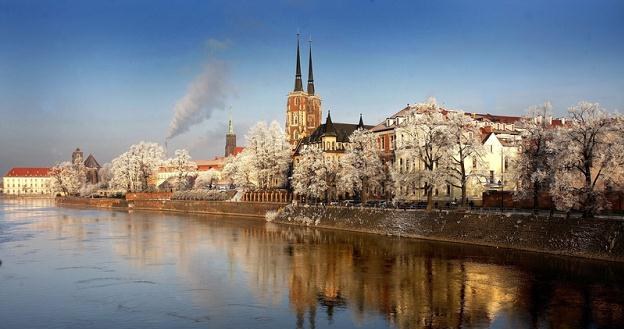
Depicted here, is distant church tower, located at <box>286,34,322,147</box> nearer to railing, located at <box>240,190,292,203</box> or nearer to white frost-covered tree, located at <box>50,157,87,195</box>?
railing, located at <box>240,190,292,203</box>

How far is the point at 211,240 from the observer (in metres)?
59.9

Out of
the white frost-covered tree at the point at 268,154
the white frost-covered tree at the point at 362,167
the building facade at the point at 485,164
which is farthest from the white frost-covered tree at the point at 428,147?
the white frost-covered tree at the point at 268,154

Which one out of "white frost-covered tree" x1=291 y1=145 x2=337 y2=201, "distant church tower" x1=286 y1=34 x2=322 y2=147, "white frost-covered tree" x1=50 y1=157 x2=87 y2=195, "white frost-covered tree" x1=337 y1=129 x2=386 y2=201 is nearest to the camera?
"white frost-covered tree" x1=337 y1=129 x2=386 y2=201

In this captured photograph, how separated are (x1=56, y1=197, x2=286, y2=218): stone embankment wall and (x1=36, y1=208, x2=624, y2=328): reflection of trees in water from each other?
3515 cm

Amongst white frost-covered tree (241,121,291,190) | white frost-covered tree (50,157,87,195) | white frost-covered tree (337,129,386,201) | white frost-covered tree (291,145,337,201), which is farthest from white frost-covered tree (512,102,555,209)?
white frost-covered tree (50,157,87,195)

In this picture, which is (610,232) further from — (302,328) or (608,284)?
(302,328)

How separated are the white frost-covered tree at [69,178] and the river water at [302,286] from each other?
12464cm

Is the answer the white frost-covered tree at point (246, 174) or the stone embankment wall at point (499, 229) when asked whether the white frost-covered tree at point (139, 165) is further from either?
the stone embankment wall at point (499, 229)

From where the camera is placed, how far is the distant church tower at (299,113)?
153375mm

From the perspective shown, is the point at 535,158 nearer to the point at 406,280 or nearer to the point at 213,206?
the point at 406,280

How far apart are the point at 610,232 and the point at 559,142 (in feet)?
30.5

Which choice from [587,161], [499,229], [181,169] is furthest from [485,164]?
[181,169]

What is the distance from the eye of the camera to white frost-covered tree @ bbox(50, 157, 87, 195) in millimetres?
173750

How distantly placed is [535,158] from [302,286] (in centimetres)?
2628
